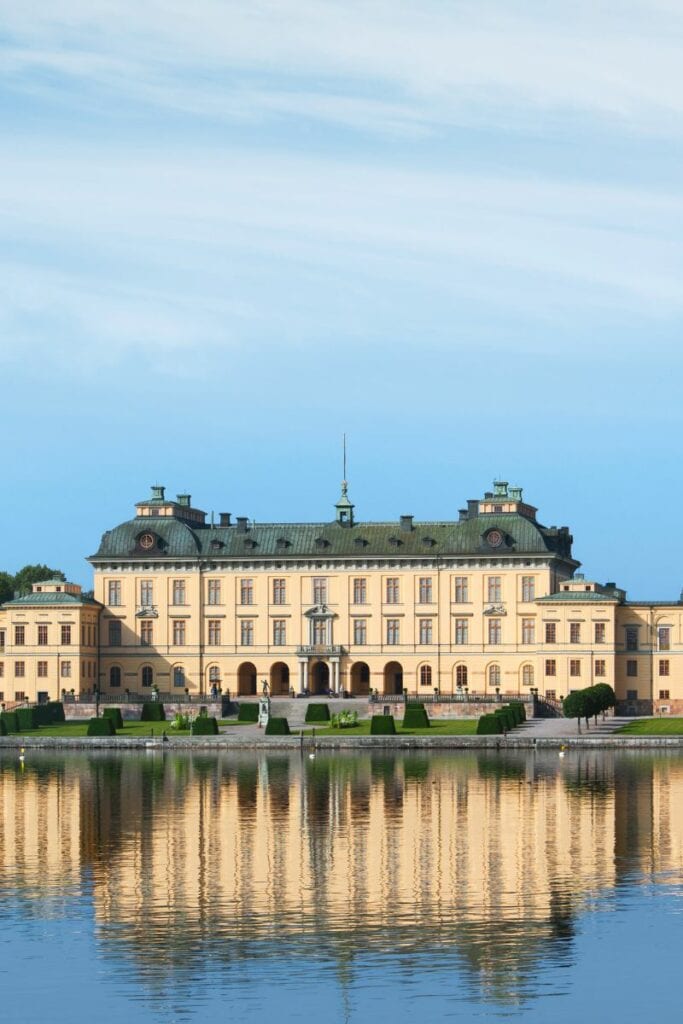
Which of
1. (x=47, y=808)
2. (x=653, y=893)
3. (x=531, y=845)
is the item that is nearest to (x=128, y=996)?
(x=653, y=893)

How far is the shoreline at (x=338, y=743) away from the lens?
9575 cm

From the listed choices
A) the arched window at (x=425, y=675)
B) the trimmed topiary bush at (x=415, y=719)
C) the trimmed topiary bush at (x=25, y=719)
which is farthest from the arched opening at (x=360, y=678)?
the trimmed topiary bush at (x=25, y=719)

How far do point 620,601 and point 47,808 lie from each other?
6438cm

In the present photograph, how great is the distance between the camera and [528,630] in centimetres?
12744

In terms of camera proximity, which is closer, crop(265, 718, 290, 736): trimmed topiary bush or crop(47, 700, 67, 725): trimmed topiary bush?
crop(265, 718, 290, 736): trimmed topiary bush

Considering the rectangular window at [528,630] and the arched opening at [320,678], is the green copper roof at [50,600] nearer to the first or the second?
the arched opening at [320,678]

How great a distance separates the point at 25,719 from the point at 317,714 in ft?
53.4

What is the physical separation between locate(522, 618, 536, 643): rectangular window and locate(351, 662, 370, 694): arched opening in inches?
421

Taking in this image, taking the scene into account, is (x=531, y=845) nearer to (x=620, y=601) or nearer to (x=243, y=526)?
(x=620, y=601)

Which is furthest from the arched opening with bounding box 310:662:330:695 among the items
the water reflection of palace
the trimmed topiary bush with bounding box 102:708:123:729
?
the water reflection of palace

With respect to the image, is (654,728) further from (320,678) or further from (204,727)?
(320,678)

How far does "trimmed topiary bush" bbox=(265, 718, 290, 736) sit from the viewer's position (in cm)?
10381

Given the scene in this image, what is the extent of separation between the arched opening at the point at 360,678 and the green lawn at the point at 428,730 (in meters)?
19.7

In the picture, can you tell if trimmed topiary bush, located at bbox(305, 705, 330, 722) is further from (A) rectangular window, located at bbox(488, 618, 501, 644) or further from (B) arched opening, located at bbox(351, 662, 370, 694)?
(A) rectangular window, located at bbox(488, 618, 501, 644)
